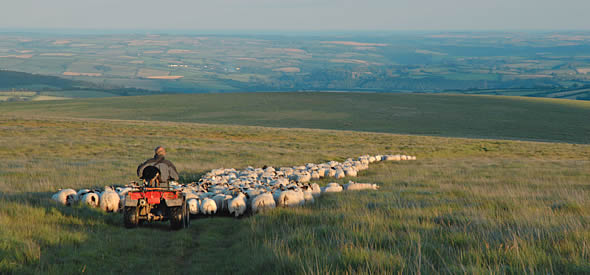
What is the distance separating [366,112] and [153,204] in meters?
82.1

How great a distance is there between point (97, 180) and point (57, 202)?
511 centimetres

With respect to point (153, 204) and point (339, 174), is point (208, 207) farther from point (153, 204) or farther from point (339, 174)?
point (339, 174)

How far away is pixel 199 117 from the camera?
274 ft

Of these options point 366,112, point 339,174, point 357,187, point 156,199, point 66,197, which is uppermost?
point 156,199

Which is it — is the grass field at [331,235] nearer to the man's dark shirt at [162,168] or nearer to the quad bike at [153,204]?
the quad bike at [153,204]

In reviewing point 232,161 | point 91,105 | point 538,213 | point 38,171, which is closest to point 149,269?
point 538,213

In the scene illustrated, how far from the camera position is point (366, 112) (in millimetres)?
91250

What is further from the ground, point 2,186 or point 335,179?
point 2,186

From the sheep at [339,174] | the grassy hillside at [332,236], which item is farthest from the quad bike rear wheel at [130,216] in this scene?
the sheep at [339,174]

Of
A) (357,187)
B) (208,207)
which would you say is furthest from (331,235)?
(357,187)

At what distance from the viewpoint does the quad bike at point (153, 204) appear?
424 inches

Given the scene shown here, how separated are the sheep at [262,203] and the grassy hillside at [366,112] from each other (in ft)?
187

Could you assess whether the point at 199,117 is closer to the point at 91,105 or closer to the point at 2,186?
the point at 91,105

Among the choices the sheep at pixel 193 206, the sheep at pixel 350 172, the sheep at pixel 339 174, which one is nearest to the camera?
the sheep at pixel 193 206
